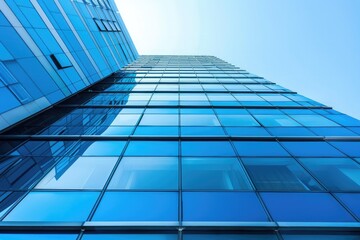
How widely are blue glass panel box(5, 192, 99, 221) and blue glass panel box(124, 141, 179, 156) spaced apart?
2.88 meters

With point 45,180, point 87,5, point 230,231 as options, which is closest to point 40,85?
point 45,180

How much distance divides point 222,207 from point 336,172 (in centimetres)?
474

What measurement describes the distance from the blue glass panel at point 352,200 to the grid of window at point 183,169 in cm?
4

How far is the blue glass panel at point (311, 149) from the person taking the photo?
404 inches

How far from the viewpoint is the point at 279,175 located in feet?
29.0

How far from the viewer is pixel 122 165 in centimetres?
934

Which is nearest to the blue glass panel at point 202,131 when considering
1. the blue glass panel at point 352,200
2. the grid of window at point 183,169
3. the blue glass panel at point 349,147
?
the grid of window at point 183,169

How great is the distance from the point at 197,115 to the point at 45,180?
28.0 feet

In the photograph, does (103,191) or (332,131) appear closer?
(103,191)

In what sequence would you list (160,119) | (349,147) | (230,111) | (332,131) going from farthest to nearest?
(230,111) < (160,119) < (332,131) < (349,147)

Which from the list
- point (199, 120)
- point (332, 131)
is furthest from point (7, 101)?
point (332, 131)

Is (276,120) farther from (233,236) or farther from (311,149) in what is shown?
(233,236)

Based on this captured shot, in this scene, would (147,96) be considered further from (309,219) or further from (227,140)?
(309,219)

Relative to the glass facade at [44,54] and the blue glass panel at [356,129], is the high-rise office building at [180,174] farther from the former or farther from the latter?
the glass facade at [44,54]
